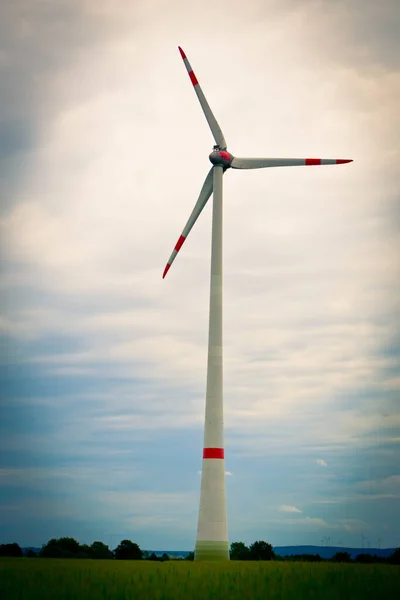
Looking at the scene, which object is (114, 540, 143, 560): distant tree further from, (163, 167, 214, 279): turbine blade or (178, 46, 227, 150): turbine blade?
(178, 46, 227, 150): turbine blade

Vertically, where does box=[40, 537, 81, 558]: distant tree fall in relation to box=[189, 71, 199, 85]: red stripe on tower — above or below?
below

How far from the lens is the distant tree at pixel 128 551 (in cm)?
7857

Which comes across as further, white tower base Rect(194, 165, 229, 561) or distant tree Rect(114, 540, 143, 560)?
distant tree Rect(114, 540, 143, 560)

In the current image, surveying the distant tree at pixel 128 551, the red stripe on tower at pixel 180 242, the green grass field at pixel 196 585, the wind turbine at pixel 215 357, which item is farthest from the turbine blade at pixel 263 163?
the green grass field at pixel 196 585

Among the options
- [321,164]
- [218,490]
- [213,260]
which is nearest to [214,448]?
[218,490]

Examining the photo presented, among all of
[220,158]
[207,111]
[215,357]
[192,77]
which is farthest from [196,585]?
[192,77]

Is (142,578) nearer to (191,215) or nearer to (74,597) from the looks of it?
(74,597)

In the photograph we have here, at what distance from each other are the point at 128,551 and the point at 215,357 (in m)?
24.1

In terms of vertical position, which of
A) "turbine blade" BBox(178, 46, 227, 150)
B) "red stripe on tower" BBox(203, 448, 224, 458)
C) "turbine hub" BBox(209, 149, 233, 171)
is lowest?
"red stripe on tower" BBox(203, 448, 224, 458)

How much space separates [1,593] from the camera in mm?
27844

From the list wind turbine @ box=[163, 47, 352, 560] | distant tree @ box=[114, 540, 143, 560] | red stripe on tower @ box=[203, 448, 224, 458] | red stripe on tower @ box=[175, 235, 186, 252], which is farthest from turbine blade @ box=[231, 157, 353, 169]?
distant tree @ box=[114, 540, 143, 560]

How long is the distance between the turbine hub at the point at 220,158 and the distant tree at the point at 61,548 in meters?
44.1

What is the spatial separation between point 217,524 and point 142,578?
116ft

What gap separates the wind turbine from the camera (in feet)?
232
